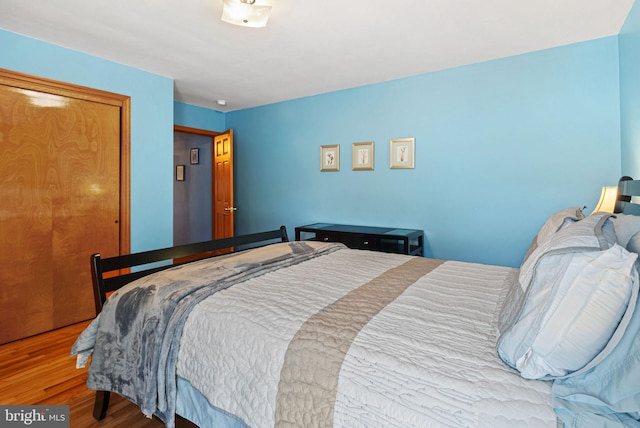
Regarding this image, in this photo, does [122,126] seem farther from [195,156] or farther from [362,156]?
[195,156]

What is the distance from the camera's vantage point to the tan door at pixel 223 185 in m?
4.50

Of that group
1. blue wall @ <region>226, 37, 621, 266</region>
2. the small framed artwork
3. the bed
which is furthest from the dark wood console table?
the small framed artwork

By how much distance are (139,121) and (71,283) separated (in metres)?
1.63

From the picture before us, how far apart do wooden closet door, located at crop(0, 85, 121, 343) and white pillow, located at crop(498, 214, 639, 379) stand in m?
3.40

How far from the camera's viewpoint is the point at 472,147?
125 inches

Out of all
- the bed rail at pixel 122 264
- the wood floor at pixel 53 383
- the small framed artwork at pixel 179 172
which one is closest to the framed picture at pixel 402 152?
the bed rail at pixel 122 264

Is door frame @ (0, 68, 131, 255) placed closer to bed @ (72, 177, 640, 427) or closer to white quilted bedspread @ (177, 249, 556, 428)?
bed @ (72, 177, 640, 427)

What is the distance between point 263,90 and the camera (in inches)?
156

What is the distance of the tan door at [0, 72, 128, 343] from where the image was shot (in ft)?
8.63

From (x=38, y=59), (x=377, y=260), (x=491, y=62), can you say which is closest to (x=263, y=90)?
(x=38, y=59)

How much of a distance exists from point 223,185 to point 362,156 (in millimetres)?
2109

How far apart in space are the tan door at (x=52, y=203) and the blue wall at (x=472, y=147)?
6.79 feet

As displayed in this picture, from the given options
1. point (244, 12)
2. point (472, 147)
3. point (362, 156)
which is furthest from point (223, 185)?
point (472, 147)

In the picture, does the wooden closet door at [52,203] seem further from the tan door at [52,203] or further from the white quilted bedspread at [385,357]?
the white quilted bedspread at [385,357]
